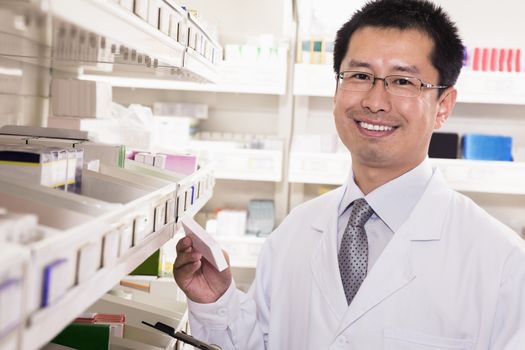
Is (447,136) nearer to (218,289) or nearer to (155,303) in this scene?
(155,303)

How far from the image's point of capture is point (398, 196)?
165 cm

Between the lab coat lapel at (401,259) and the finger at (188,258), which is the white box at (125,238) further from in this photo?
the lab coat lapel at (401,259)

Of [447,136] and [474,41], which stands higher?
[474,41]

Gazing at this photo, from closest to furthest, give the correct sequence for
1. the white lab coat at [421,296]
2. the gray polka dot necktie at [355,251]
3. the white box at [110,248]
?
the white box at [110,248]
the white lab coat at [421,296]
the gray polka dot necktie at [355,251]

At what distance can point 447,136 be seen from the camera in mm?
3646

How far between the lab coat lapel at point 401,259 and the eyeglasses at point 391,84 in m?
0.27

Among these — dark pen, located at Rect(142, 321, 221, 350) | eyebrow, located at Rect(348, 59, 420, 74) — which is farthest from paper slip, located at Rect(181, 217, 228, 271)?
eyebrow, located at Rect(348, 59, 420, 74)

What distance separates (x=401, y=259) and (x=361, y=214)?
0.16 m

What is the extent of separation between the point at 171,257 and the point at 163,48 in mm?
1318

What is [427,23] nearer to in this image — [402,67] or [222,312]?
[402,67]

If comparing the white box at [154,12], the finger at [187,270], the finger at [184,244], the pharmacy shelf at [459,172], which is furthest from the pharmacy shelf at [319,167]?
the white box at [154,12]

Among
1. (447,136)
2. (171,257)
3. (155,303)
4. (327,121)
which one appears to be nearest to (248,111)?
(327,121)

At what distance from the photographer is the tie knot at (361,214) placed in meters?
1.65

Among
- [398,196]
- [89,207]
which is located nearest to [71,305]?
[89,207]
